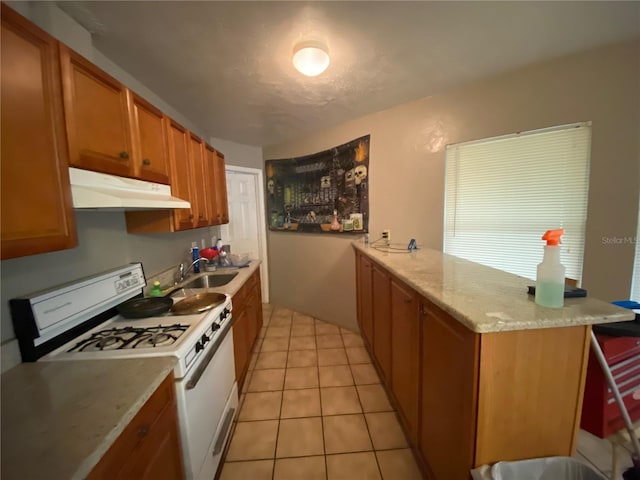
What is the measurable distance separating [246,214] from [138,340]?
2.63 m

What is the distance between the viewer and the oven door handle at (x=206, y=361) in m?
1.01

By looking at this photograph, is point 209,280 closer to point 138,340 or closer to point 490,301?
point 138,340

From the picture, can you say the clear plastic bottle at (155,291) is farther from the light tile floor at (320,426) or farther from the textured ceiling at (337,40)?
the textured ceiling at (337,40)

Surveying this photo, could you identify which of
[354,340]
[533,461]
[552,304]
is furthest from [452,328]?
[354,340]

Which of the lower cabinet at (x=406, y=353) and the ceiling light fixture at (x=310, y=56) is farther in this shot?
the ceiling light fixture at (x=310, y=56)

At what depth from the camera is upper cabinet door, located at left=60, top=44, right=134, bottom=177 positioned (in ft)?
3.00

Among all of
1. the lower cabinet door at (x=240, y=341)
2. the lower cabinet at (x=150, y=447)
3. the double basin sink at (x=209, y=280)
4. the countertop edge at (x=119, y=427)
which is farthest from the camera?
the double basin sink at (x=209, y=280)

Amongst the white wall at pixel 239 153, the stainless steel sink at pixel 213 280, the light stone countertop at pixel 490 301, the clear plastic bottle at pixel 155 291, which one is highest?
the white wall at pixel 239 153

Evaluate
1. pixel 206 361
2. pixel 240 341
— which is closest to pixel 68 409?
pixel 206 361

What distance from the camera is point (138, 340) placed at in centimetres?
103

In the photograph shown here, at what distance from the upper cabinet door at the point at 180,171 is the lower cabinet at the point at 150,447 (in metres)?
1.11

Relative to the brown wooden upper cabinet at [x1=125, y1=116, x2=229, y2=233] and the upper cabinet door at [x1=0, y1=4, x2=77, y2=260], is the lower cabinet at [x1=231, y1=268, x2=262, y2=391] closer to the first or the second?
the brown wooden upper cabinet at [x1=125, y1=116, x2=229, y2=233]

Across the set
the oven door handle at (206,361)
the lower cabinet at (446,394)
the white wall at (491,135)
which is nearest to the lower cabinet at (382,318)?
the lower cabinet at (446,394)

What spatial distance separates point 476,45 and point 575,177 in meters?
1.19
